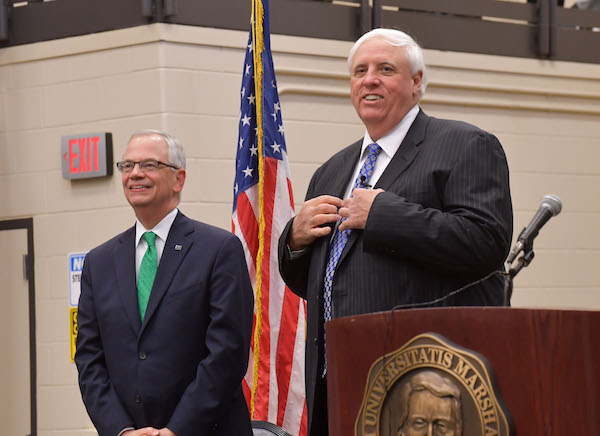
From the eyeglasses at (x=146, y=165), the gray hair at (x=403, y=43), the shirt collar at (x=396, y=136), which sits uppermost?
the gray hair at (x=403, y=43)

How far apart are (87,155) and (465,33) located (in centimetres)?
224

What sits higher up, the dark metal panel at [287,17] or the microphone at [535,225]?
the dark metal panel at [287,17]

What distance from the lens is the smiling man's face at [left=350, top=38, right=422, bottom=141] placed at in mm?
2432

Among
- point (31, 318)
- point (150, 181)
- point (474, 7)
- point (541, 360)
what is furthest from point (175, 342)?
point (474, 7)

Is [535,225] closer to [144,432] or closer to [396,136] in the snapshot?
[396,136]

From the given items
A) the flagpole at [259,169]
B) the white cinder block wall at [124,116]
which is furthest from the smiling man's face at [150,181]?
the white cinder block wall at [124,116]

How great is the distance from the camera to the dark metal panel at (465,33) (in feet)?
18.6

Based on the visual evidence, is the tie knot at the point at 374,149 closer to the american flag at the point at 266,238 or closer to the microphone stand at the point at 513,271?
the microphone stand at the point at 513,271

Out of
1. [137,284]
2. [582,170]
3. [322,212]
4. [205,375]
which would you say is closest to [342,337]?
[322,212]

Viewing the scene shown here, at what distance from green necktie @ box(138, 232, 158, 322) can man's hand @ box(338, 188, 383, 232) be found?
742 mm

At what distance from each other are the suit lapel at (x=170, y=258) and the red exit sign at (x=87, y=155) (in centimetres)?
222

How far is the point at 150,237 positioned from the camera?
2850mm

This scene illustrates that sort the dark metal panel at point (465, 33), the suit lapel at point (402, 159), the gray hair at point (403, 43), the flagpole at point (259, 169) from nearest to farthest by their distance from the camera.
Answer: the suit lapel at point (402, 159)
the gray hair at point (403, 43)
the flagpole at point (259, 169)
the dark metal panel at point (465, 33)

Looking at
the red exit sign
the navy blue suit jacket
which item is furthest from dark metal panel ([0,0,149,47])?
the navy blue suit jacket
